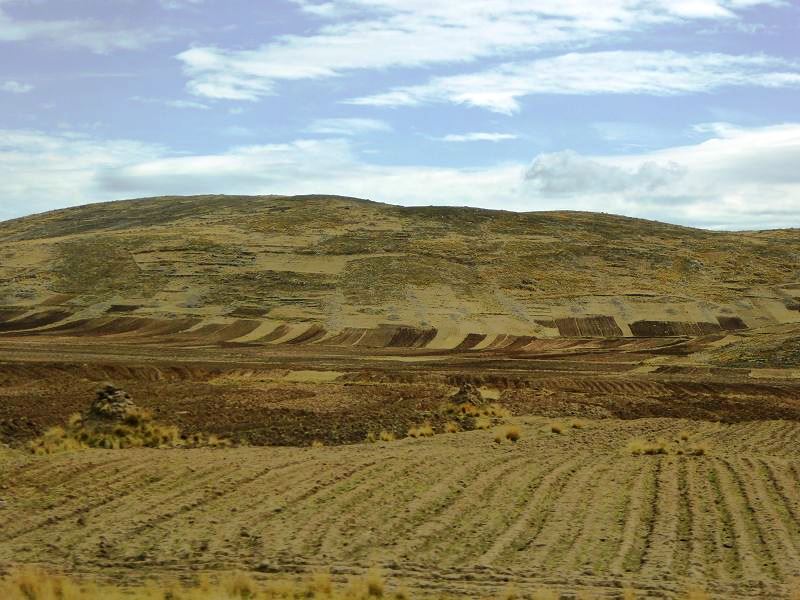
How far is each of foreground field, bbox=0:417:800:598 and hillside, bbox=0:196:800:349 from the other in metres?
49.8

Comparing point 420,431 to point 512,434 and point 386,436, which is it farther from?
point 512,434

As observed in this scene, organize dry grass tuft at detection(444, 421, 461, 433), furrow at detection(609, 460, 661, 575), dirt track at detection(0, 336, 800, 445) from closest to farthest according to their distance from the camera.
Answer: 1. furrow at detection(609, 460, 661, 575)
2. dry grass tuft at detection(444, 421, 461, 433)
3. dirt track at detection(0, 336, 800, 445)

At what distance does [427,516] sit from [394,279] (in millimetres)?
77789

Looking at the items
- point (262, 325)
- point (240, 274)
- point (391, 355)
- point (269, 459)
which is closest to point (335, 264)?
point (240, 274)

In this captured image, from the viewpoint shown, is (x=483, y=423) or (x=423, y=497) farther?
(x=483, y=423)

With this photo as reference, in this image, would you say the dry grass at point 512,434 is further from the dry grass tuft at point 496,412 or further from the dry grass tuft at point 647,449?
the dry grass tuft at point 496,412

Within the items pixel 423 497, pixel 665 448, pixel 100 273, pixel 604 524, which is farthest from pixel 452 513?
pixel 100 273

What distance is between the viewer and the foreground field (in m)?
13.3

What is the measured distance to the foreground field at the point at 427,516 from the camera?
13.3 m

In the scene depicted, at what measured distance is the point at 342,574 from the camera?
12984 millimetres

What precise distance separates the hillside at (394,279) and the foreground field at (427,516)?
163 ft

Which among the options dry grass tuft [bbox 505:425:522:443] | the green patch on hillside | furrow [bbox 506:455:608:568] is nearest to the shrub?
dry grass tuft [bbox 505:425:522:443]

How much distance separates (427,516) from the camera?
1655cm

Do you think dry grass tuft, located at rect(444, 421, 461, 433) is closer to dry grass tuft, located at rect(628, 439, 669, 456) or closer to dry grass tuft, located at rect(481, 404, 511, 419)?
dry grass tuft, located at rect(481, 404, 511, 419)
